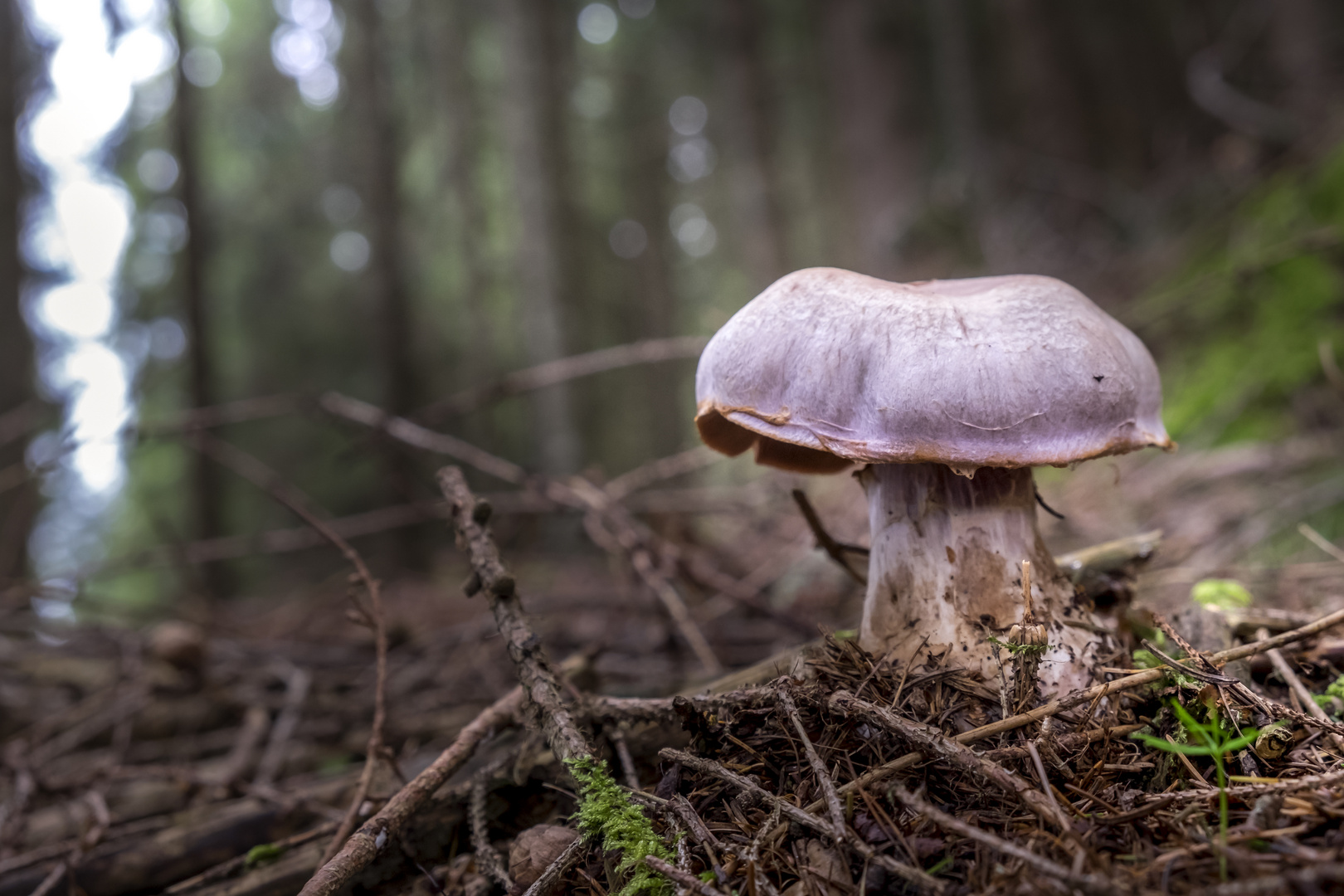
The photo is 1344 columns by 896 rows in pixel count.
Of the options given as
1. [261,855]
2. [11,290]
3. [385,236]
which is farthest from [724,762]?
[385,236]

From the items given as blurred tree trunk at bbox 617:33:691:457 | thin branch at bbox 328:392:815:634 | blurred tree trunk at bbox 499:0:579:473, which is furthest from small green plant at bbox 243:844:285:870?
blurred tree trunk at bbox 617:33:691:457

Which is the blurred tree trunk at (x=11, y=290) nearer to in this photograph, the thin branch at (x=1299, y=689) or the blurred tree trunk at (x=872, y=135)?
the thin branch at (x=1299, y=689)

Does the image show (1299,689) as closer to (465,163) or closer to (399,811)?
(399,811)

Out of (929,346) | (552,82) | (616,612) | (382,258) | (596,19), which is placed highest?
(596,19)

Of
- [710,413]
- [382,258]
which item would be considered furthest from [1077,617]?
[382,258]

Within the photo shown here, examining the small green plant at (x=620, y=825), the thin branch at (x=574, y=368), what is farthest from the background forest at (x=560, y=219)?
the small green plant at (x=620, y=825)

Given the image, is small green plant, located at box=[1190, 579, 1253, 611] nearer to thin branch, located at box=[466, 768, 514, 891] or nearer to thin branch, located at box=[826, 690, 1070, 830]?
thin branch, located at box=[826, 690, 1070, 830]

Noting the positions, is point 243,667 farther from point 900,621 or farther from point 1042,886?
point 1042,886
